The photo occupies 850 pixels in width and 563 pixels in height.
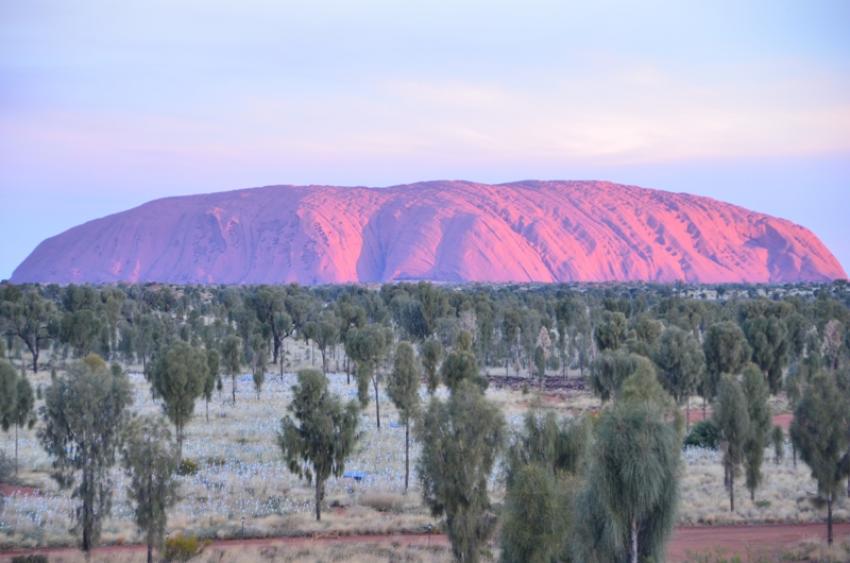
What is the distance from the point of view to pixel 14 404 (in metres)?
42.2

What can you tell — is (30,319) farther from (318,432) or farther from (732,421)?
(732,421)

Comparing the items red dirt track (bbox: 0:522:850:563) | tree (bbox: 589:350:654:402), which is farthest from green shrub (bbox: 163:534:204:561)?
tree (bbox: 589:350:654:402)

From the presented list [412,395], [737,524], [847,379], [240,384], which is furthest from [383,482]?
[240,384]

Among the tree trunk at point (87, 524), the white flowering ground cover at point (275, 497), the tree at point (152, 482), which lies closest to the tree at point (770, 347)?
the white flowering ground cover at point (275, 497)

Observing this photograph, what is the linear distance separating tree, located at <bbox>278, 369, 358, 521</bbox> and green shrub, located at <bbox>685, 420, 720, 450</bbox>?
75.6ft

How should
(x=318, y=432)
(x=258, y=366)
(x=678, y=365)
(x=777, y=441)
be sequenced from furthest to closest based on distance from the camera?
1. (x=258, y=366)
2. (x=678, y=365)
3. (x=777, y=441)
4. (x=318, y=432)

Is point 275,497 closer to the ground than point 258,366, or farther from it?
closer to the ground

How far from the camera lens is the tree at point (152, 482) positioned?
1079 inches

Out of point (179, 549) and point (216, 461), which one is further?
point (216, 461)

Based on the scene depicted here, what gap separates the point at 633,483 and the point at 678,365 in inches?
1426

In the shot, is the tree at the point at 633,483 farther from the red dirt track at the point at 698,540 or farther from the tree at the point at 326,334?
the tree at the point at 326,334

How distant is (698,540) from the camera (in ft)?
106

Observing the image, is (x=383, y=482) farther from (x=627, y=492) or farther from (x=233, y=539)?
(x=627, y=492)

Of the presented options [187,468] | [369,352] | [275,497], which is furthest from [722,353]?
[187,468]
